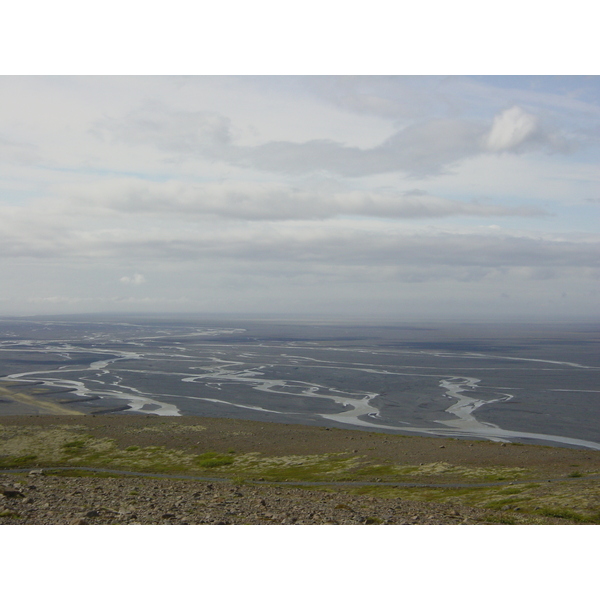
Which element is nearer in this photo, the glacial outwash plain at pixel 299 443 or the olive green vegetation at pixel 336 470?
the glacial outwash plain at pixel 299 443

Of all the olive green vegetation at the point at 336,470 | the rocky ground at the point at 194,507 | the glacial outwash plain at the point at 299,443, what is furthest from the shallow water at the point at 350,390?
the rocky ground at the point at 194,507

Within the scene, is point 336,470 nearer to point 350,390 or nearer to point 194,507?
point 194,507

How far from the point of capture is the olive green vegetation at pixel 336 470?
34625 millimetres

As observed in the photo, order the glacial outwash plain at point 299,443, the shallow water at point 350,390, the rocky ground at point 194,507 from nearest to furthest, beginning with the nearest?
the rocky ground at point 194,507
the glacial outwash plain at point 299,443
the shallow water at point 350,390

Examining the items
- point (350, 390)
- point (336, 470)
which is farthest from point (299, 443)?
point (350, 390)

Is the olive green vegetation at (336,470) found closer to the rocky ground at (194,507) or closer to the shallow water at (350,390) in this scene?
the rocky ground at (194,507)

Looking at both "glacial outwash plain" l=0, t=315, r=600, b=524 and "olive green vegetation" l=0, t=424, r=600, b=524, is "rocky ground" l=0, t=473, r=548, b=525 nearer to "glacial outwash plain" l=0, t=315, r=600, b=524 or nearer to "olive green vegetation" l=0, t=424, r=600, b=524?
"glacial outwash plain" l=0, t=315, r=600, b=524

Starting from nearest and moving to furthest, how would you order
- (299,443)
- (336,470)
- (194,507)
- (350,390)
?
(194,507) < (336,470) < (299,443) < (350,390)

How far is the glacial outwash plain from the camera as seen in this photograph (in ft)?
102

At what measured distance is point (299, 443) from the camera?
66.0 meters

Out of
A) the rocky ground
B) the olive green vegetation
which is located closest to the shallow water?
the olive green vegetation

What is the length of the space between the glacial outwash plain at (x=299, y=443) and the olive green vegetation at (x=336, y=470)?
21 cm

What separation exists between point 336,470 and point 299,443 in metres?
13.6

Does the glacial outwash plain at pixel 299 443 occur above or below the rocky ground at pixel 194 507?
below
